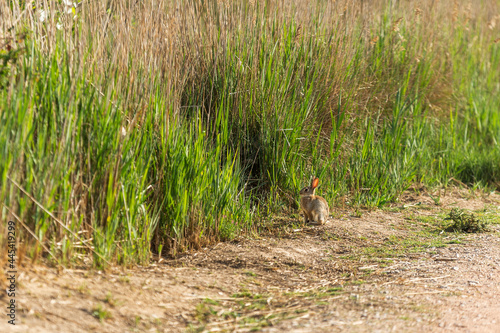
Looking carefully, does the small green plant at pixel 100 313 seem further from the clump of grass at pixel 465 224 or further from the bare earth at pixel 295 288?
the clump of grass at pixel 465 224

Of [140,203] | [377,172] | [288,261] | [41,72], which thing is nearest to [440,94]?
[377,172]

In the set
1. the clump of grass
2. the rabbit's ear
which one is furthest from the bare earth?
the rabbit's ear

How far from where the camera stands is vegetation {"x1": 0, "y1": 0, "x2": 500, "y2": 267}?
132 inches

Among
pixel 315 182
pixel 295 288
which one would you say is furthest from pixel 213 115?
pixel 295 288

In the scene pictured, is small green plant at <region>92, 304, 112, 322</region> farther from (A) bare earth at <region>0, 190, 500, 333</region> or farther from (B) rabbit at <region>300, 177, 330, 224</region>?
(B) rabbit at <region>300, 177, 330, 224</region>

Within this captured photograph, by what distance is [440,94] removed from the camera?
7.43 m

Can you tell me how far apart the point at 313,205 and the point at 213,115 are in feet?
4.00

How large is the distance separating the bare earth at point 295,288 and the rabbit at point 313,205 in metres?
0.11

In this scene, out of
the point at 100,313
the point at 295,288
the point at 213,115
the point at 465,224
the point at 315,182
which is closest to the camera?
the point at 100,313

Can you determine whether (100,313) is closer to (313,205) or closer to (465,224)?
(313,205)

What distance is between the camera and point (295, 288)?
3766 millimetres

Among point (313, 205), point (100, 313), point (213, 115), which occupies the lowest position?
point (313, 205)

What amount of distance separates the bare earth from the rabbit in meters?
0.11

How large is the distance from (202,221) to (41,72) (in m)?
1.66
